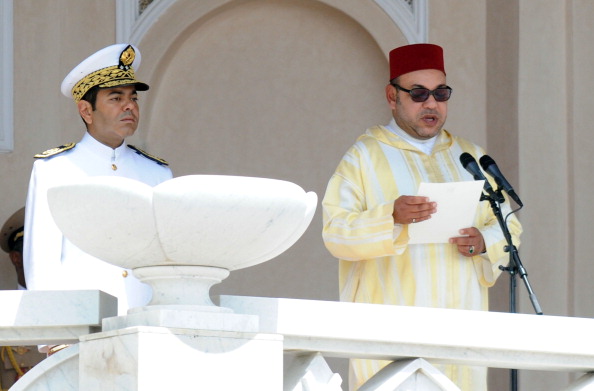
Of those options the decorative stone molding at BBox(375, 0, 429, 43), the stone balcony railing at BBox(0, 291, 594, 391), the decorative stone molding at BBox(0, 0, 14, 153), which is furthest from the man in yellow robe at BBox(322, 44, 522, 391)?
the decorative stone molding at BBox(0, 0, 14, 153)

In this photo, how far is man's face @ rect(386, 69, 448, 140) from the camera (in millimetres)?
5410

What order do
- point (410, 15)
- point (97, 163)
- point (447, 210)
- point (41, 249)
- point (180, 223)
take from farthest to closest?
1. point (410, 15)
2. point (97, 163)
3. point (447, 210)
4. point (41, 249)
5. point (180, 223)

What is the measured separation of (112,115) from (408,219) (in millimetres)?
1150

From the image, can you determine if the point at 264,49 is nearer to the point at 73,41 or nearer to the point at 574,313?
the point at 73,41

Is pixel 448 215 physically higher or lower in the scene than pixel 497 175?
lower

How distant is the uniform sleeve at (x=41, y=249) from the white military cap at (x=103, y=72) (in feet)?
1.84

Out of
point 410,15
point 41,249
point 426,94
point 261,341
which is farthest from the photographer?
point 410,15

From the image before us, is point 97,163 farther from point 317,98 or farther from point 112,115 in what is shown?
point 317,98

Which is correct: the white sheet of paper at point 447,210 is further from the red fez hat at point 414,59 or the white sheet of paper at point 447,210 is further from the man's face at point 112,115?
the man's face at point 112,115

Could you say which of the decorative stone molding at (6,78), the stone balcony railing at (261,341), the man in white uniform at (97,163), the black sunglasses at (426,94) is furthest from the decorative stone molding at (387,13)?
the stone balcony railing at (261,341)

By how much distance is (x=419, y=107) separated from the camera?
5.43 metres

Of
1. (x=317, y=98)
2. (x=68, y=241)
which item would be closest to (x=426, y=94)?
(x=68, y=241)

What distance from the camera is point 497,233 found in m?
5.13

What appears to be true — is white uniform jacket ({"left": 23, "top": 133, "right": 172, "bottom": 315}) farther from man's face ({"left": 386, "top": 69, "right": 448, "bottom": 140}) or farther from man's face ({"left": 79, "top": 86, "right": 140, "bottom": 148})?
man's face ({"left": 386, "top": 69, "right": 448, "bottom": 140})
